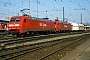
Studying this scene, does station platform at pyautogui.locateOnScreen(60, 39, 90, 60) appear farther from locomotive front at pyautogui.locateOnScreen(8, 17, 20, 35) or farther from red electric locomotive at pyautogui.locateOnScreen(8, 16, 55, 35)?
locomotive front at pyautogui.locateOnScreen(8, 17, 20, 35)

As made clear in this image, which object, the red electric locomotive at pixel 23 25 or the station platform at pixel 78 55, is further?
the red electric locomotive at pixel 23 25

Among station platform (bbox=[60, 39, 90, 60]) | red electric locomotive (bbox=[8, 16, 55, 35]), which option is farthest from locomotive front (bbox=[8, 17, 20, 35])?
station platform (bbox=[60, 39, 90, 60])

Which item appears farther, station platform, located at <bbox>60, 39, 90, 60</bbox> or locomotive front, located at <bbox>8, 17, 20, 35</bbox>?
locomotive front, located at <bbox>8, 17, 20, 35</bbox>

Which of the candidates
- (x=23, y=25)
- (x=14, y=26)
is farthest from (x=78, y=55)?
(x=14, y=26)

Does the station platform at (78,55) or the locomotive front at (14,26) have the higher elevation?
the locomotive front at (14,26)

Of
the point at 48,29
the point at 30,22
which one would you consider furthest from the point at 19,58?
the point at 48,29

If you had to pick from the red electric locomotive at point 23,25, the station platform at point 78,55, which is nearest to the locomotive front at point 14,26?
the red electric locomotive at point 23,25

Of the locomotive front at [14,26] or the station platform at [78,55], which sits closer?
the station platform at [78,55]

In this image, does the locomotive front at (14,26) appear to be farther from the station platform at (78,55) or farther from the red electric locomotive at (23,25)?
the station platform at (78,55)

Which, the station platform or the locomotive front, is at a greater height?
the locomotive front

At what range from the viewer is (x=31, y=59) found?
31.3ft

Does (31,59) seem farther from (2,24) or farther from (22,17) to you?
(2,24)

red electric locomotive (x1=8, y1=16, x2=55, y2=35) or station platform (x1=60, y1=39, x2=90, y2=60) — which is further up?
red electric locomotive (x1=8, y1=16, x2=55, y2=35)

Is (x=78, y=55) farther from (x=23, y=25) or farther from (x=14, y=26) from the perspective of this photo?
(x=14, y=26)
